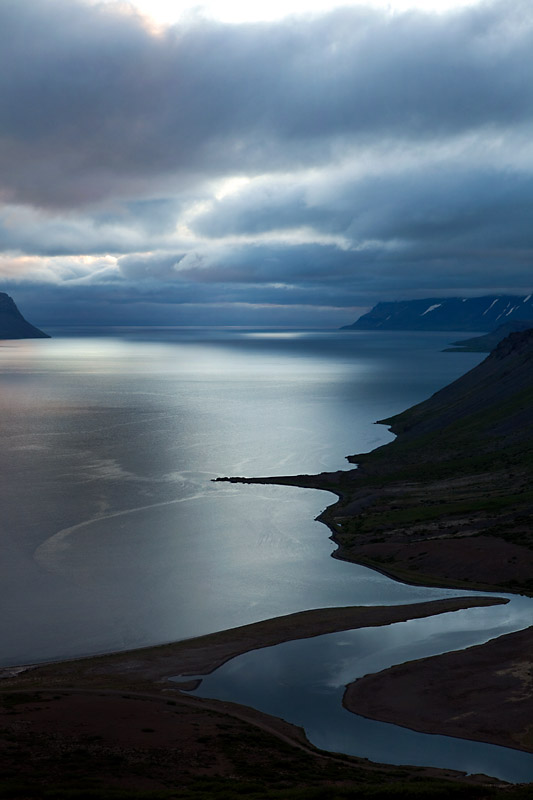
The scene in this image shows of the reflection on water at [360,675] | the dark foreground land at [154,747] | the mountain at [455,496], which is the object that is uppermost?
the mountain at [455,496]

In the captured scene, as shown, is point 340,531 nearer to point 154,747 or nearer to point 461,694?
point 461,694

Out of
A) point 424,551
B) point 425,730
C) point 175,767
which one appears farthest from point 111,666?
point 424,551

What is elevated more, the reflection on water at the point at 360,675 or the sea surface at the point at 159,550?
the sea surface at the point at 159,550

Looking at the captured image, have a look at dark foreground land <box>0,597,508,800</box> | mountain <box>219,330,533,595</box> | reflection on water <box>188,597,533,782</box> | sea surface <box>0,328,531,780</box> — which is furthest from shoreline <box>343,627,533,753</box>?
mountain <box>219,330,533,595</box>

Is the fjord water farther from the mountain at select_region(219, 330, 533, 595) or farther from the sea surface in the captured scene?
the mountain at select_region(219, 330, 533, 595)

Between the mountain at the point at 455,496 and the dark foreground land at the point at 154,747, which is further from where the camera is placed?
the mountain at the point at 455,496

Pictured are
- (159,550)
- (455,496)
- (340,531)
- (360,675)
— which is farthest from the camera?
(455,496)

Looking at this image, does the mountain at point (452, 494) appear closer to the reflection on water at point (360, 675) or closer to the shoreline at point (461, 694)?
the reflection on water at point (360, 675)

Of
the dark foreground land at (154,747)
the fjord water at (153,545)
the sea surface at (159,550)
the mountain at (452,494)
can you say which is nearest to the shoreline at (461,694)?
the sea surface at (159,550)

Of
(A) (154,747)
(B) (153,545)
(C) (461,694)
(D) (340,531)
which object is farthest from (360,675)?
(D) (340,531)

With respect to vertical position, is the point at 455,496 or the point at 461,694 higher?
the point at 455,496

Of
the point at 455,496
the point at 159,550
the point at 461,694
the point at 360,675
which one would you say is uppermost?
the point at 455,496

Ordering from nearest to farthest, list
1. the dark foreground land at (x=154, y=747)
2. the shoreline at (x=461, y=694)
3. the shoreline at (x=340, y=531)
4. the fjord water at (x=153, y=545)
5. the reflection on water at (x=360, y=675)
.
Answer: the dark foreground land at (x=154, y=747) → the reflection on water at (x=360, y=675) → the shoreline at (x=461, y=694) → the fjord water at (x=153, y=545) → the shoreline at (x=340, y=531)
